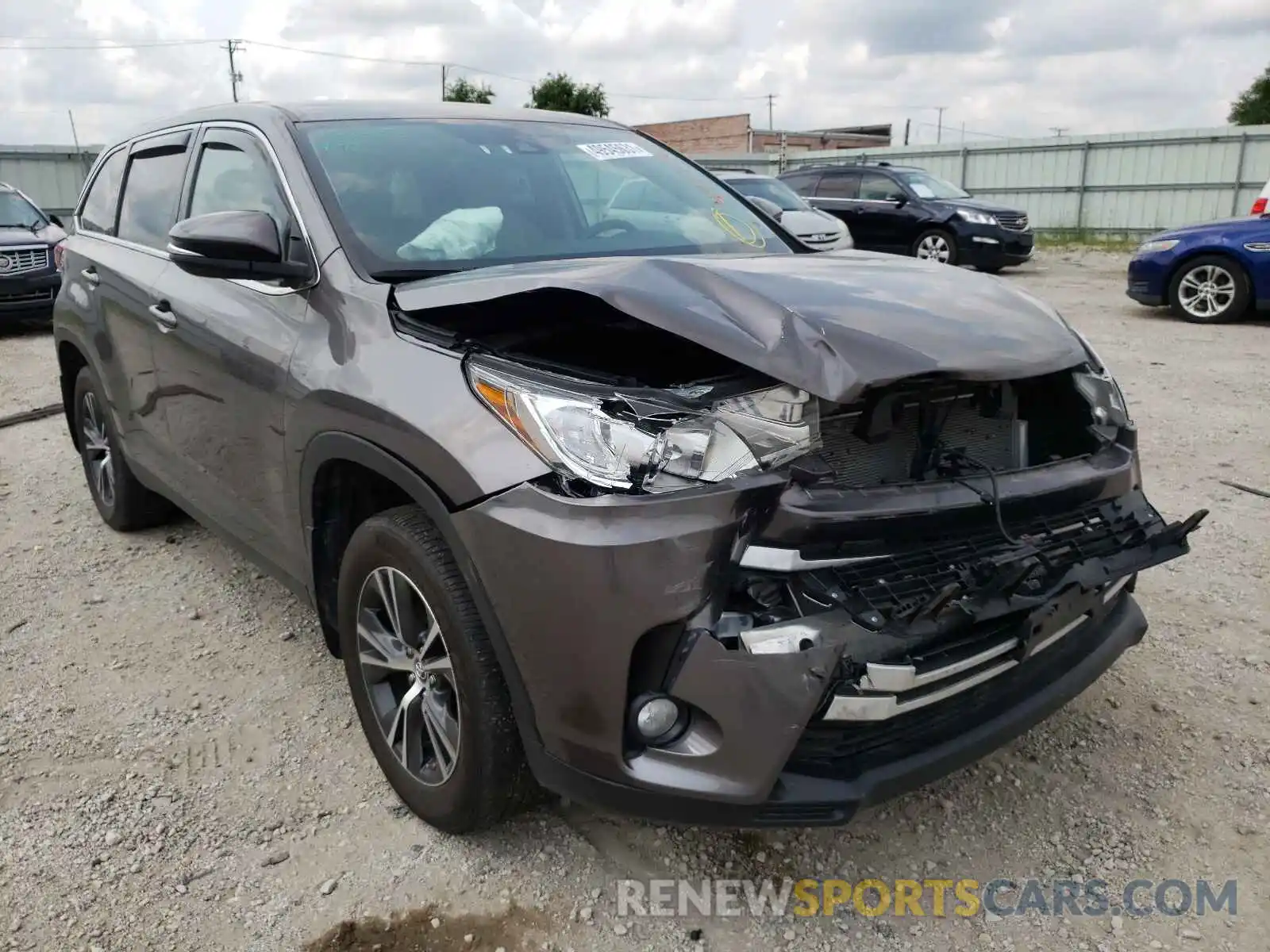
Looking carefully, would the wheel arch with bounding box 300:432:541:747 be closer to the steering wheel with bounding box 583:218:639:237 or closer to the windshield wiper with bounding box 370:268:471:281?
the windshield wiper with bounding box 370:268:471:281

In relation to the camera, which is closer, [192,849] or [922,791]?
[192,849]

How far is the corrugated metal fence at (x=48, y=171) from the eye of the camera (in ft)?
63.8

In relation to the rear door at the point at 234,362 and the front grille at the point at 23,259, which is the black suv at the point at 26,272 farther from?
the rear door at the point at 234,362

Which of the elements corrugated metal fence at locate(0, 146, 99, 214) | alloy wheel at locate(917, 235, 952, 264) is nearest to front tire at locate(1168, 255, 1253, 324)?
alloy wheel at locate(917, 235, 952, 264)

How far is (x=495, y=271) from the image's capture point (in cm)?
256

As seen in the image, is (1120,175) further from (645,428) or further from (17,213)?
(645,428)

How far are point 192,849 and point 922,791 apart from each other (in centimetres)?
189

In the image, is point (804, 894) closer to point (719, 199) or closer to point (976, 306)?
point (976, 306)

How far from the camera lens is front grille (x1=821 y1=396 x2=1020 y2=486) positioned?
2.14m

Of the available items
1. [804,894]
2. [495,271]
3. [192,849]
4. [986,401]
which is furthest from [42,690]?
[986,401]

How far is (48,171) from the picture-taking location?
1975 cm

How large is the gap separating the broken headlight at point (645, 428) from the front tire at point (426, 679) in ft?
1.29

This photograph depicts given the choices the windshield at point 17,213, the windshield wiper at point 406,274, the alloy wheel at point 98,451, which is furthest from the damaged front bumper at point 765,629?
the windshield at point 17,213

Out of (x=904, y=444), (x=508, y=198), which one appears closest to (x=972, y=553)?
(x=904, y=444)
